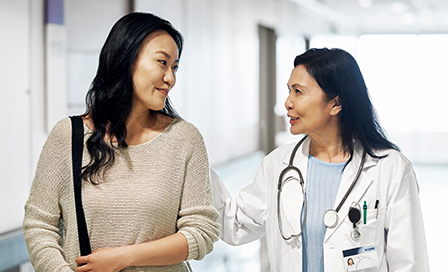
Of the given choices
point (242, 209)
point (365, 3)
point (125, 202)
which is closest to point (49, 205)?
point (125, 202)

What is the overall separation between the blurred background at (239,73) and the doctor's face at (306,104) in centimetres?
247

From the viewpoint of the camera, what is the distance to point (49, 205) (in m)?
1.71

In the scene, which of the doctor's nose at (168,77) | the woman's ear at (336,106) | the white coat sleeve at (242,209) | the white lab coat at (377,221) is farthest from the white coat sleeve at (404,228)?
the doctor's nose at (168,77)

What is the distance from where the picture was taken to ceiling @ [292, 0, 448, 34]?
8.20 m

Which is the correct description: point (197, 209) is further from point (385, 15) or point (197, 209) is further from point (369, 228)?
point (385, 15)

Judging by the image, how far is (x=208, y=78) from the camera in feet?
24.8

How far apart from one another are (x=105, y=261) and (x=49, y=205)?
0.26 m

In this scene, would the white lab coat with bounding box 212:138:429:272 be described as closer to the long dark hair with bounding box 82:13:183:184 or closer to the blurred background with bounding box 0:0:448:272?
the long dark hair with bounding box 82:13:183:184

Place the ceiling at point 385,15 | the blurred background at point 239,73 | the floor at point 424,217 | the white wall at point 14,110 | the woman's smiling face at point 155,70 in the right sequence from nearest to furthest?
1. the woman's smiling face at point 155,70
2. the white wall at point 14,110
3. the blurred background at point 239,73
4. the floor at point 424,217
5. the ceiling at point 385,15

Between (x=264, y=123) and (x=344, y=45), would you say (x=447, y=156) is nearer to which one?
(x=344, y=45)

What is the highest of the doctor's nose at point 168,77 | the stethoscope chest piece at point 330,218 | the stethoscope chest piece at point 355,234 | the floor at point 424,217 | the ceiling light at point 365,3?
the ceiling light at point 365,3

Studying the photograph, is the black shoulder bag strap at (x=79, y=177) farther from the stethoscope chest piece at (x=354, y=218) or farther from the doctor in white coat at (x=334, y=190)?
the stethoscope chest piece at (x=354, y=218)

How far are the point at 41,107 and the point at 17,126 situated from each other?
321 mm

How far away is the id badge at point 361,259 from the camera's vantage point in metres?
1.92
